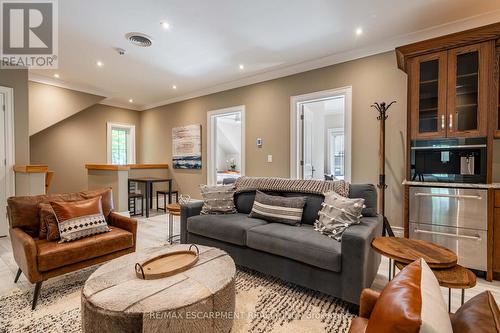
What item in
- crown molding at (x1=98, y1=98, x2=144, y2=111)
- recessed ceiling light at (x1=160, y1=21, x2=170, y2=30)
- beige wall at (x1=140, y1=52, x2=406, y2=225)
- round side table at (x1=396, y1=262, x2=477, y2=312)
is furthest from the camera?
crown molding at (x1=98, y1=98, x2=144, y2=111)

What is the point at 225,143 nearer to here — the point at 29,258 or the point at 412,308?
the point at 29,258

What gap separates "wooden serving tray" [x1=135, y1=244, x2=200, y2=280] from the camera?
1557 mm

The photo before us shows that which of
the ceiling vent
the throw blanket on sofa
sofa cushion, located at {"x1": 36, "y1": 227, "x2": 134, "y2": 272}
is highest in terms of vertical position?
the ceiling vent

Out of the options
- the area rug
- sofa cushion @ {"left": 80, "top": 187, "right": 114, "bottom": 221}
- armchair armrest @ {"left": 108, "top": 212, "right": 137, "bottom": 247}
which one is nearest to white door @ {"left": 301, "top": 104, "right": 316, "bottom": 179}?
the area rug

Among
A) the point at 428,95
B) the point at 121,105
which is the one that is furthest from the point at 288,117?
the point at 121,105

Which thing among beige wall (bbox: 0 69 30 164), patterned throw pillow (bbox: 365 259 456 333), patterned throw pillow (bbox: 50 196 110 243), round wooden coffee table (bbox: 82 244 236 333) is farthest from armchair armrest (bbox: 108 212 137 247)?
beige wall (bbox: 0 69 30 164)

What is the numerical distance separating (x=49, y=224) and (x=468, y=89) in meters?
4.29

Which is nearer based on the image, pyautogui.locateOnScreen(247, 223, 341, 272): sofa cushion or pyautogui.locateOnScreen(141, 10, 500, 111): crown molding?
pyautogui.locateOnScreen(247, 223, 341, 272): sofa cushion

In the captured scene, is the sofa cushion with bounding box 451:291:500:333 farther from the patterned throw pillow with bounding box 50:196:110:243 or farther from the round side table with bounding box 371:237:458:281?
the patterned throw pillow with bounding box 50:196:110:243

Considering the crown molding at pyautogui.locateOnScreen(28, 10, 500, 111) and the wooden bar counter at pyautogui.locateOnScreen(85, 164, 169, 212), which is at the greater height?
the crown molding at pyautogui.locateOnScreen(28, 10, 500, 111)

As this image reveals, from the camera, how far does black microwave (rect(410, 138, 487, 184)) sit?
2574 mm

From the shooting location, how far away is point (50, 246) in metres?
2.08

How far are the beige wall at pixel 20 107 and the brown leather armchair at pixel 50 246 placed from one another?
230 centimetres

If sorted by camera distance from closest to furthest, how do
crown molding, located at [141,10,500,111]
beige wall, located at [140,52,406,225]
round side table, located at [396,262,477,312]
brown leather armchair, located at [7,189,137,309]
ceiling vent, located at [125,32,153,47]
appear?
round side table, located at [396,262,477,312] < brown leather armchair, located at [7,189,137,309] < crown molding, located at [141,10,500,111] < ceiling vent, located at [125,32,153,47] < beige wall, located at [140,52,406,225]
